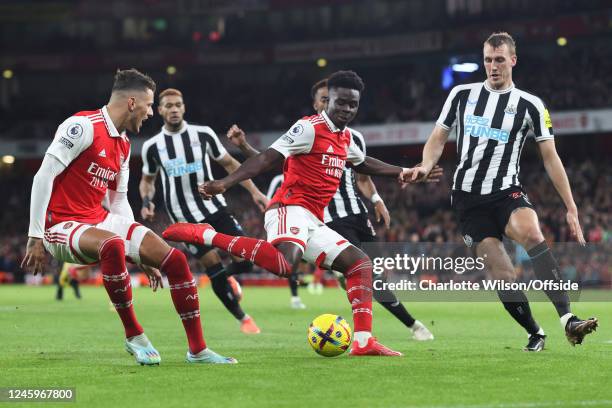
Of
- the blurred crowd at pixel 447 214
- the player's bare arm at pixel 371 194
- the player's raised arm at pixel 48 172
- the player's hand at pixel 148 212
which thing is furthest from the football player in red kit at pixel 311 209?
the blurred crowd at pixel 447 214

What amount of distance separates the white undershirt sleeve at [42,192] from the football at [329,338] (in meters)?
2.09

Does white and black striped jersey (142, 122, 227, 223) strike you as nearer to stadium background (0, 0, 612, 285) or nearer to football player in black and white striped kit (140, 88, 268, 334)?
football player in black and white striped kit (140, 88, 268, 334)

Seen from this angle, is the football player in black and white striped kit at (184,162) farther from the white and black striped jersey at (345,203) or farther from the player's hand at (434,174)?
the player's hand at (434,174)

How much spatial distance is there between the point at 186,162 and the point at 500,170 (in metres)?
4.46

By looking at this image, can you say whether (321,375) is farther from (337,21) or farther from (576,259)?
(337,21)

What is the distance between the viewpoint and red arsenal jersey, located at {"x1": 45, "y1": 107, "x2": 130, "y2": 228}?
672 cm

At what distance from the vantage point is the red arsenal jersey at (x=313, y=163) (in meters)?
7.62

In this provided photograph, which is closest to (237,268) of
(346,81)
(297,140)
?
(297,140)

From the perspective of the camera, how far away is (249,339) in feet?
30.7

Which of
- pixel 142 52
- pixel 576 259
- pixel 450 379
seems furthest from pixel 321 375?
pixel 142 52

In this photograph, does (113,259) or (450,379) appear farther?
(113,259)

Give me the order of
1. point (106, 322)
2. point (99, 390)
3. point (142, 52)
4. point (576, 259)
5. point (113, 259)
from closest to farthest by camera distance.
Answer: point (99, 390), point (113, 259), point (106, 322), point (576, 259), point (142, 52)

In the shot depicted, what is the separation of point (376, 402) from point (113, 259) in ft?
7.75

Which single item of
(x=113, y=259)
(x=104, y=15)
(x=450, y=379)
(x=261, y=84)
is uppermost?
(x=104, y=15)
